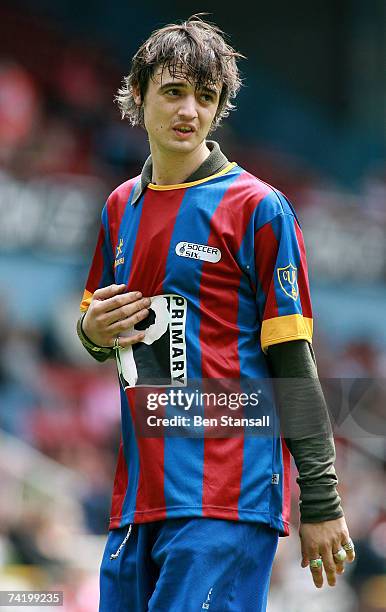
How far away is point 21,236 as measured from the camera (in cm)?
Answer: 948

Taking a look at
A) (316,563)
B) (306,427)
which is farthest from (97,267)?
(316,563)

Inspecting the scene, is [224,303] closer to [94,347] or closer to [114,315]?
[114,315]

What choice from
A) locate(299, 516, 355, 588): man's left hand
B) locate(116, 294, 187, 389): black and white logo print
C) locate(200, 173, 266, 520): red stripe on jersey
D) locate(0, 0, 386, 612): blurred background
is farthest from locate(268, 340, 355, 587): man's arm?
locate(0, 0, 386, 612): blurred background

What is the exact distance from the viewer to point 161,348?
2.92 meters

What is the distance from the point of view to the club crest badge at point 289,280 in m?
2.88

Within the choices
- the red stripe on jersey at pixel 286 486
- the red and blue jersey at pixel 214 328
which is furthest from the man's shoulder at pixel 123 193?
the red stripe on jersey at pixel 286 486

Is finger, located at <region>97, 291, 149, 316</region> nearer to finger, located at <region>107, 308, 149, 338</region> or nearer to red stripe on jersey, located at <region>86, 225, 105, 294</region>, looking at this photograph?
finger, located at <region>107, 308, 149, 338</region>

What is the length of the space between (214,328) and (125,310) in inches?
9.3

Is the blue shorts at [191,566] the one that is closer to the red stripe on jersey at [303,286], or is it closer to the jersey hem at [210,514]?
the jersey hem at [210,514]

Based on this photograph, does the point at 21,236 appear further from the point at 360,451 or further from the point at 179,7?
the point at 179,7

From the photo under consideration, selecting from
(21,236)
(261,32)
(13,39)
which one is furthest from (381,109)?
(21,236)

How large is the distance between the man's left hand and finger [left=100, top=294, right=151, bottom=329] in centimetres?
67

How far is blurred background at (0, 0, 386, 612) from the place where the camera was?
7270 millimetres

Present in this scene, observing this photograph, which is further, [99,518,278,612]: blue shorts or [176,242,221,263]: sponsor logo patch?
[176,242,221,263]: sponsor logo patch
